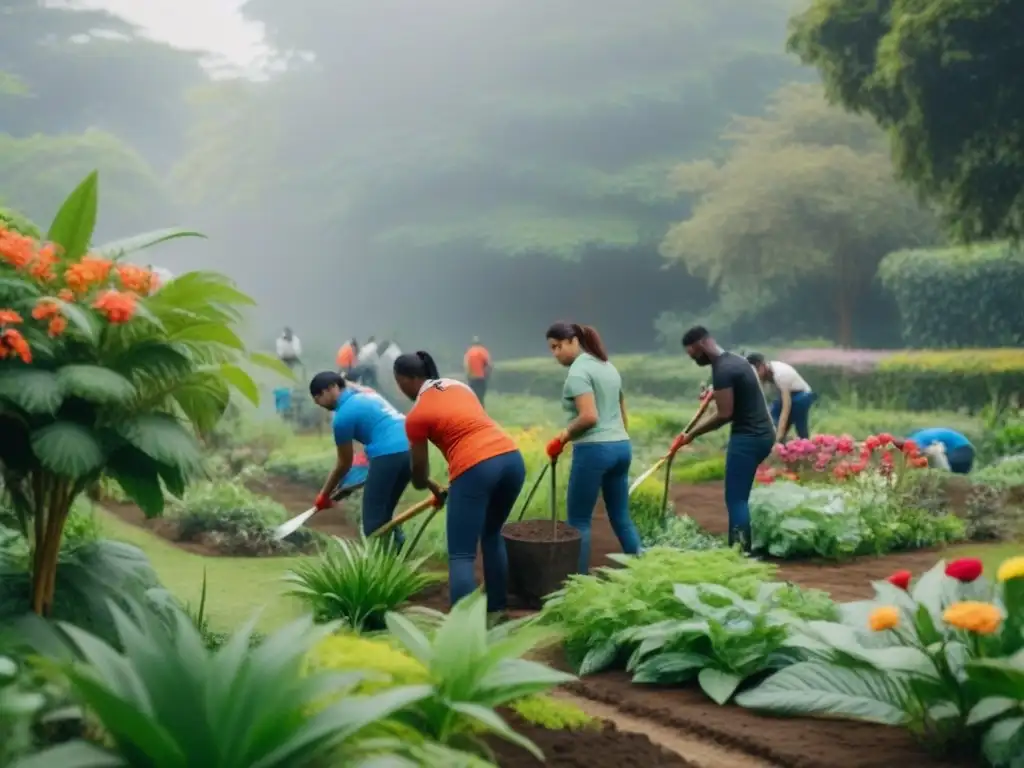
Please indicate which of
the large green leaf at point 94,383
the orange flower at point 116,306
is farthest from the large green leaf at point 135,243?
the large green leaf at point 94,383

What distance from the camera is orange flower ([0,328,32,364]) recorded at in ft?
10.5

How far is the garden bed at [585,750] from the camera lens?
2.99 m

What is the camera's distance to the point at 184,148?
4338cm

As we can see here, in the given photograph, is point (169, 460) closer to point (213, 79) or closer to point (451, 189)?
point (451, 189)

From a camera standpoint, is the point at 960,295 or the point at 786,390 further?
the point at 960,295

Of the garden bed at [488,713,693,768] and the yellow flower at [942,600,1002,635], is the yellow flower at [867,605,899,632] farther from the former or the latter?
the garden bed at [488,713,693,768]

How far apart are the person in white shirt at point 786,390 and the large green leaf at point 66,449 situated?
21.1 feet

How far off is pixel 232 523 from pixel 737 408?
4405 mm

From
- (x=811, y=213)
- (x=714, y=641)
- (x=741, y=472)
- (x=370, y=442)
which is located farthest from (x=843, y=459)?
(x=811, y=213)

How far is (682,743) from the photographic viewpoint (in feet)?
12.1

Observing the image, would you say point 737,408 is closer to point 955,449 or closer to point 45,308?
point 45,308

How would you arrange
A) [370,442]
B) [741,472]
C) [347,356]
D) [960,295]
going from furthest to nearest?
[960,295] → [347,356] → [741,472] → [370,442]

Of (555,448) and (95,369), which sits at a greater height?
(95,369)

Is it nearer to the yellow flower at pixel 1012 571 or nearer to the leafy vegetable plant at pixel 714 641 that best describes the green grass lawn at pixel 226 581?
the leafy vegetable plant at pixel 714 641
